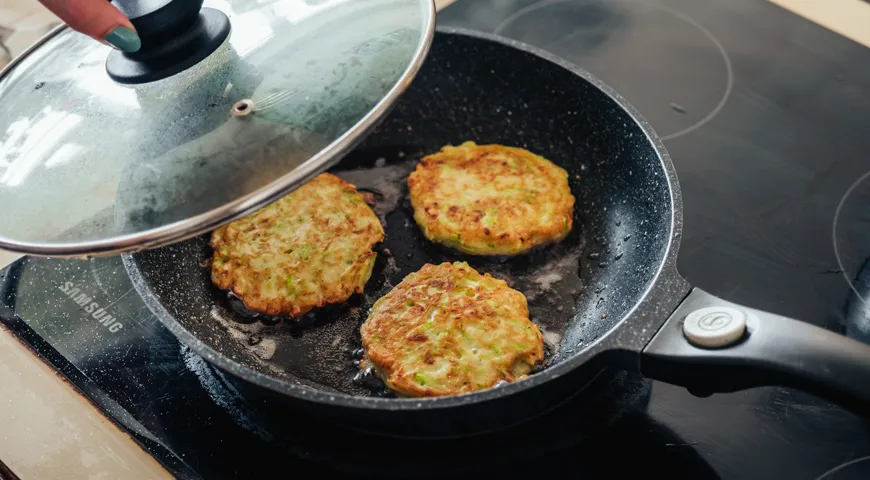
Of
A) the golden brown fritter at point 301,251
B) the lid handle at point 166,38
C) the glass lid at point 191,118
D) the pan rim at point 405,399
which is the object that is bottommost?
the golden brown fritter at point 301,251

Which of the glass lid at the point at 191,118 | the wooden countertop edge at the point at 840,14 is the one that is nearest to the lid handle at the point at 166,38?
the glass lid at the point at 191,118

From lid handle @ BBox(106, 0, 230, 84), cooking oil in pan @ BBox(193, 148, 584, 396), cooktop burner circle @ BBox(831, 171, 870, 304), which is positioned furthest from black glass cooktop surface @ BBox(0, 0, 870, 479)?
lid handle @ BBox(106, 0, 230, 84)

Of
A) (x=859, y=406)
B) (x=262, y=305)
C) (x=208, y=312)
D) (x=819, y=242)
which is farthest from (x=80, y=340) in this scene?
(x=819, y=242)

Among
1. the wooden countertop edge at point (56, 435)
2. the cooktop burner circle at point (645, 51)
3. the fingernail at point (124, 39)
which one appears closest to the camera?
the fingernail at point (124, 39)

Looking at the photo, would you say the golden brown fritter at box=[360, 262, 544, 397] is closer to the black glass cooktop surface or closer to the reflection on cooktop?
the black glass cooktop surface

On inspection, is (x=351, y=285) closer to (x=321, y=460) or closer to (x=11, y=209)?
(x=321, y=460)

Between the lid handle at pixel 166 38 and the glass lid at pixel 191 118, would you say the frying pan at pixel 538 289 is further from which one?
the lid handle at pixel 166 38

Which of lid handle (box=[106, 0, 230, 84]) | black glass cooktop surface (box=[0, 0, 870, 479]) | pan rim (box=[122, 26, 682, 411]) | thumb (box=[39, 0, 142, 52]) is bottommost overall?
black glass cooktop surface (box=[0, 0, 870, 479])
